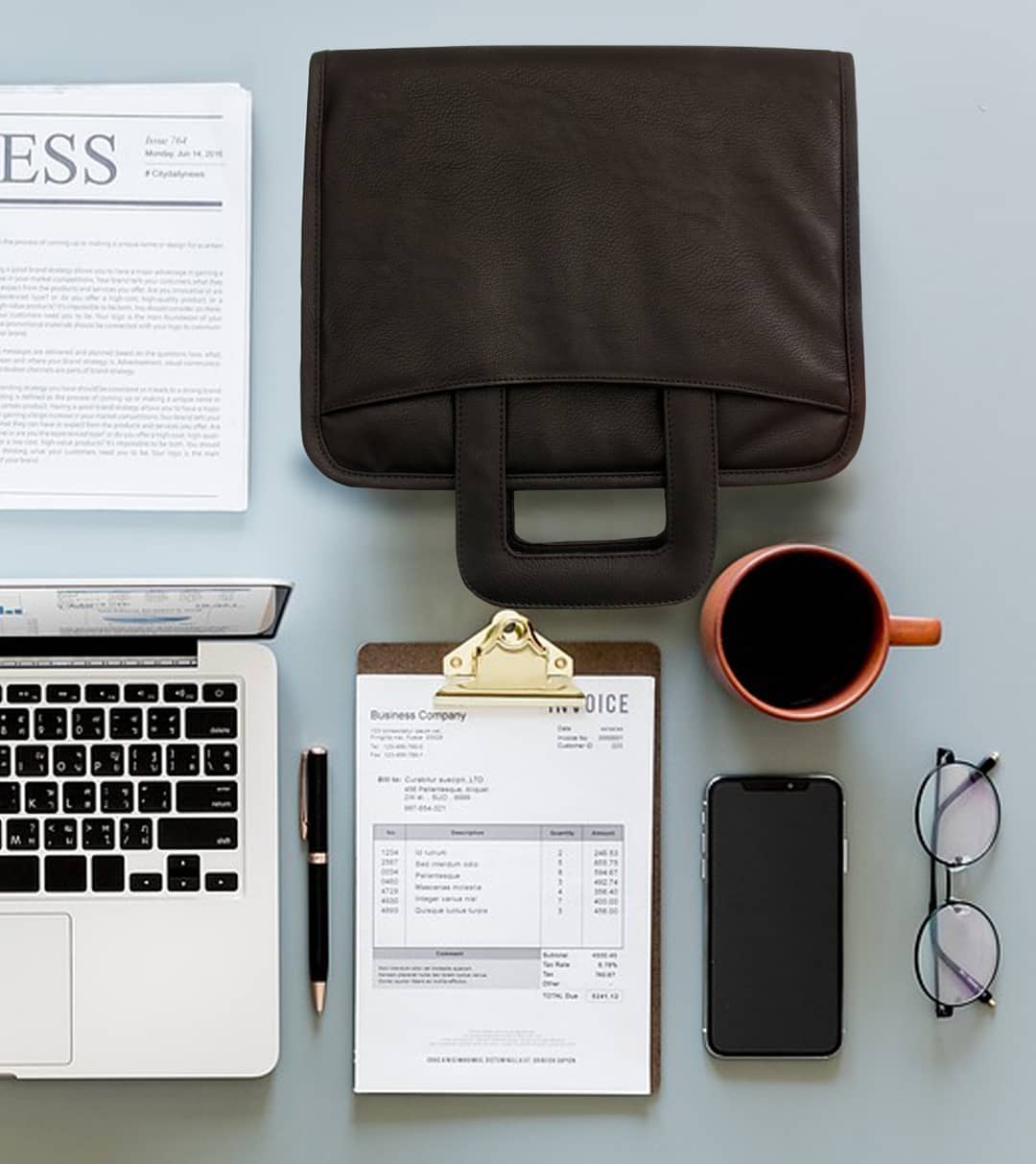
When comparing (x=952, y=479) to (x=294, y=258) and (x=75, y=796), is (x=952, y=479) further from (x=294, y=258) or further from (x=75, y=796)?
(x=75, y=796)

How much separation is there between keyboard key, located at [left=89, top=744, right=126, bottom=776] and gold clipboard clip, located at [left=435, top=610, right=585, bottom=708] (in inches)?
7.1

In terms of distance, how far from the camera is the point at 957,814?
691 mm

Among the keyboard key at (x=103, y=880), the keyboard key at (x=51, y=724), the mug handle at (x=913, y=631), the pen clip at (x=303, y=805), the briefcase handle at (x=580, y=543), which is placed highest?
the briefcase handle at (x=580, y=543)

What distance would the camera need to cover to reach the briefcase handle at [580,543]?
623 mm

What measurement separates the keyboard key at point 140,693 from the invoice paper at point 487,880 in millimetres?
112

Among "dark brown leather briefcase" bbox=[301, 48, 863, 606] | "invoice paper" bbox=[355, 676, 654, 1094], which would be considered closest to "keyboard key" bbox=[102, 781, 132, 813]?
"invoice paper" bbox=[355, 676, 654, 1094]

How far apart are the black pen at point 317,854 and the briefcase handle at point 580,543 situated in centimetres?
15

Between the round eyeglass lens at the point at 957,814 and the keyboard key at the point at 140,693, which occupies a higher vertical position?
the keyboard key at the point at 140,693

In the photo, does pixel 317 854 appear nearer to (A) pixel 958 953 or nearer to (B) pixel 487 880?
(B) pixel 487 880

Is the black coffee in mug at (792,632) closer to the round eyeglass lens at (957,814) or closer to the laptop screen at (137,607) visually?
the round eyeglass lens at (957,814)

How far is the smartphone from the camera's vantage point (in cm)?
68

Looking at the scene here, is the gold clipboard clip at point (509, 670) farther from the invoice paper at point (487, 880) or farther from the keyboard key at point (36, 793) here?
the keyboard key at point (36, 793)

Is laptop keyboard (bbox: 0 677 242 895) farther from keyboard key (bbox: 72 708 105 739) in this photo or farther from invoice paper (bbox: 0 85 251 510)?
invoice paper (bbox: 0 85 251 510)

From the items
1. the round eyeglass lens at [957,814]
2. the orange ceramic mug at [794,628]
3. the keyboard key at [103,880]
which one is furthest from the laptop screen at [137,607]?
the round eyeglass lens at [957,814]
